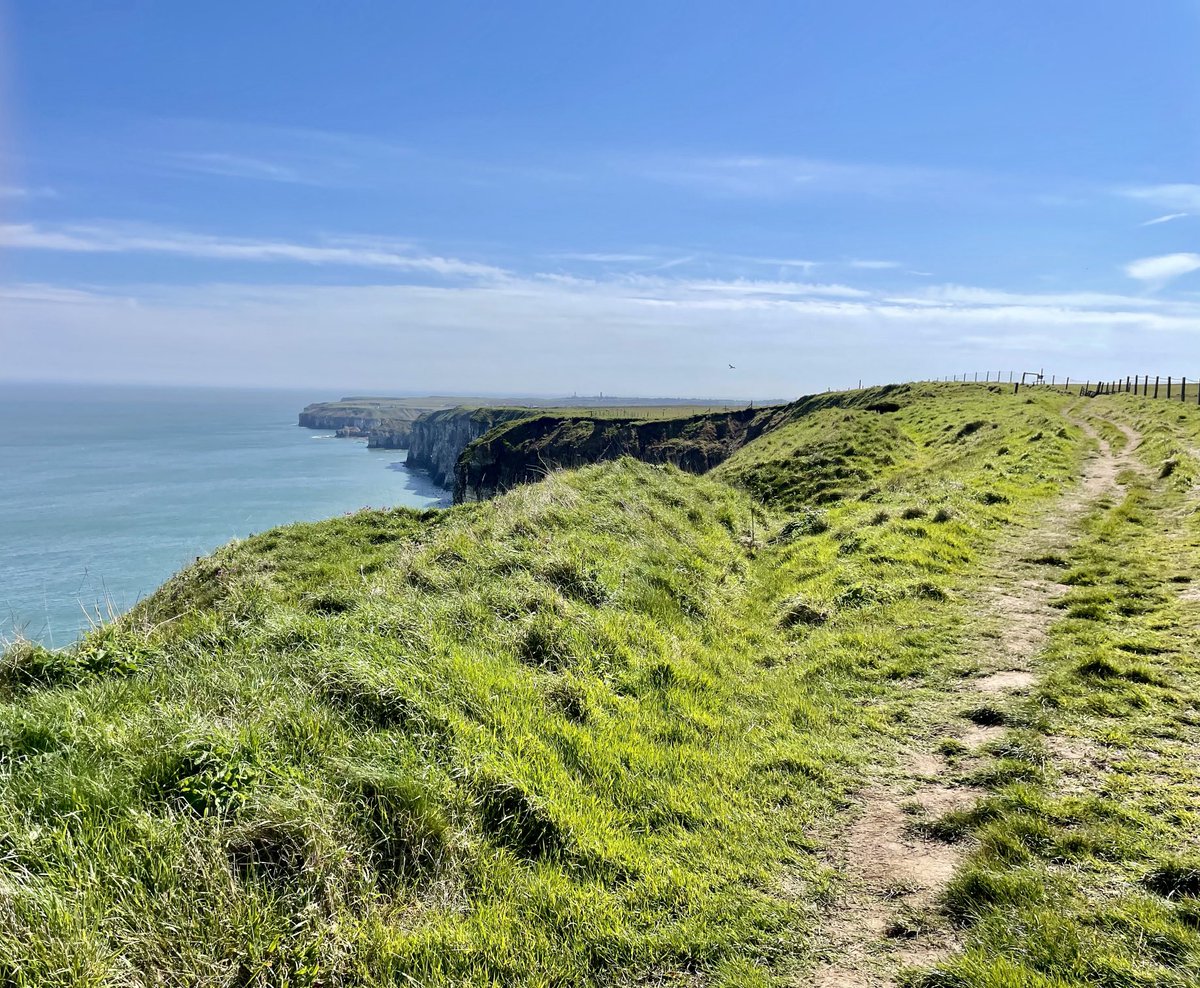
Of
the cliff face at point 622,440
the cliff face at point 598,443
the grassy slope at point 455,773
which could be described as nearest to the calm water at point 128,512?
the grassy slope at point 455,773

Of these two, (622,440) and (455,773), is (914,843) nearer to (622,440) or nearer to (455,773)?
(455,773)

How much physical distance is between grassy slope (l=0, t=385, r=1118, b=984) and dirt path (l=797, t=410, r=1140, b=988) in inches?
12.7

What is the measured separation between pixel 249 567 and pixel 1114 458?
104 feet

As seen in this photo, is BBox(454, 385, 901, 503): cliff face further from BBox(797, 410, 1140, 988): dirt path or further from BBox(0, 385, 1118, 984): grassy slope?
BBox(0, 385, 1118, 984): grassy slope

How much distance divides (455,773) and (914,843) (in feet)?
13.5

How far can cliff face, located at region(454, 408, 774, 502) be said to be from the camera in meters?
97.5

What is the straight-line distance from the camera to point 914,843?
534 centimetres

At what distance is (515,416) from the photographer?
7574 inches

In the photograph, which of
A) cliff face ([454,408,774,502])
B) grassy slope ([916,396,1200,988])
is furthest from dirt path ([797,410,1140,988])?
cliff face ([454,408,774,502])

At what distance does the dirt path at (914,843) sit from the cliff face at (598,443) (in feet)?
255

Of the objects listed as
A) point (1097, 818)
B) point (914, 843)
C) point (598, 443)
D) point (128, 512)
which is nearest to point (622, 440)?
point (598, 443)

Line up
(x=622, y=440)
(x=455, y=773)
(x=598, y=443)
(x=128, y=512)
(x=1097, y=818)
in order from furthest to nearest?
1. (x=598, y=443)
2. (x=622, y=440)
3. (x=128, y=512)
4. (x=455, y=773)
5. (x=1097, y=818)

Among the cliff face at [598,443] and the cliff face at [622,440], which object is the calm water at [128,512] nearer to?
the cliff face at [598,443]

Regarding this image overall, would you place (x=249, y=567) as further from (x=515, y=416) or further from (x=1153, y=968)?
(x=515, y=416)
